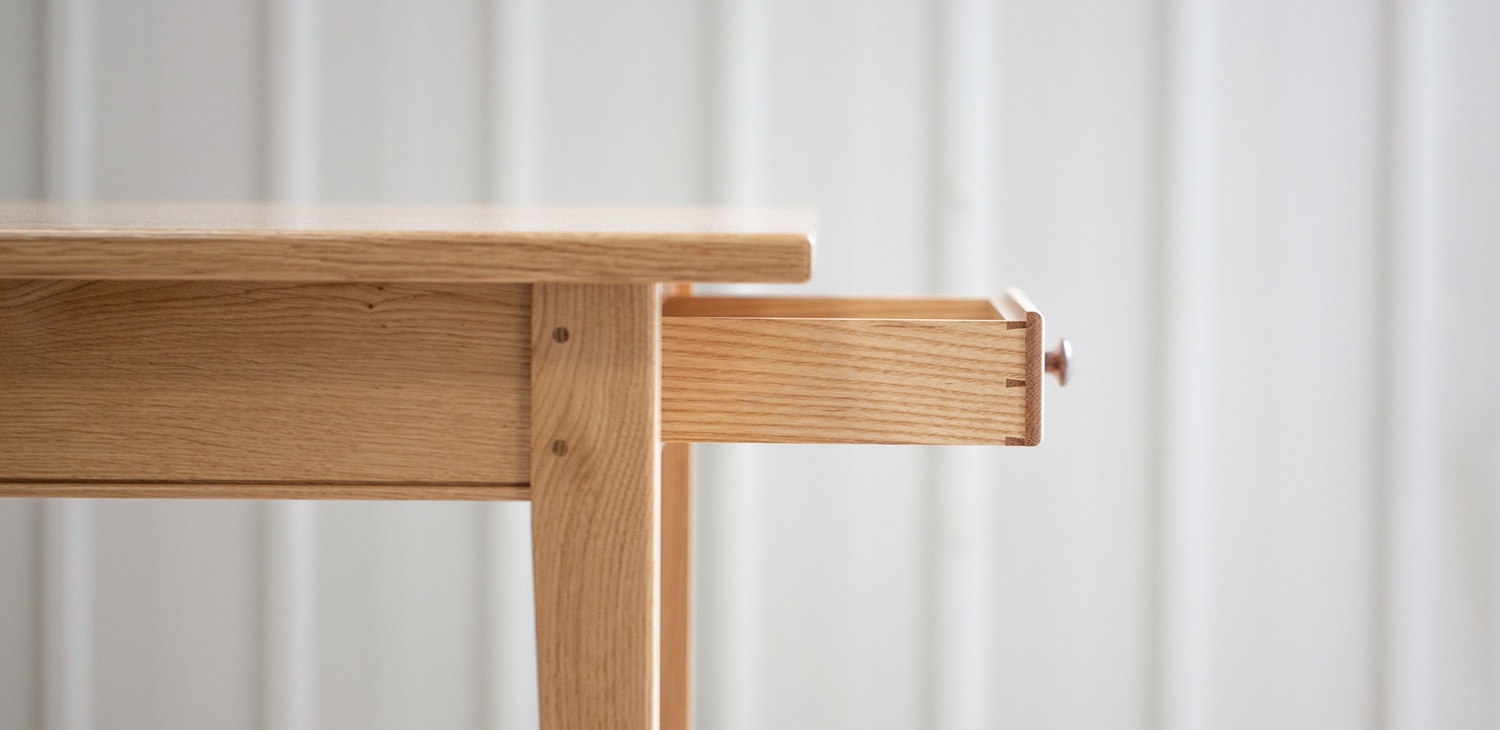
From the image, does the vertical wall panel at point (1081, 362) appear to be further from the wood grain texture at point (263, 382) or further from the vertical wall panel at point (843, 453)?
the wood grain texture at point (263, 382)

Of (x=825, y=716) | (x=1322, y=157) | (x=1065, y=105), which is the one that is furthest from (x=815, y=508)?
(x=1322, y=157)

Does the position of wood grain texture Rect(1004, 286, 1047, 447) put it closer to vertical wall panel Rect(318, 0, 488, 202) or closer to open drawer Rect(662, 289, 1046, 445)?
open drawer Rect(662, 289, 1046, 445)

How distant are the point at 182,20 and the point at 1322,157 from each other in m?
1.34

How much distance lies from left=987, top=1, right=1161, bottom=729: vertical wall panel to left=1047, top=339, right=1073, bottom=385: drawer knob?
25.9 inches

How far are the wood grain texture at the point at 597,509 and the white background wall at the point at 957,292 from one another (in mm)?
807

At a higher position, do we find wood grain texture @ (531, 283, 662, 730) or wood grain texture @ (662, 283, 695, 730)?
wood grain texture @ (531, 283, 662, 730)

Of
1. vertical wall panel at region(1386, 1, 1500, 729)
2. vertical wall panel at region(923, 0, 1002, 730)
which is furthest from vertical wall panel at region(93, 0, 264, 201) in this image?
vertical wall panel at region(1386, 1, 1500, 729)

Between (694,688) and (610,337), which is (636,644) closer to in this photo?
(610,337)

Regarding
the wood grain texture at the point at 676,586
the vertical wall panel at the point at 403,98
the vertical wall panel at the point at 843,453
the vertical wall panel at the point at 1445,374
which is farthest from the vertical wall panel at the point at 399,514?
the vertical wall panel at the point at 1445,374

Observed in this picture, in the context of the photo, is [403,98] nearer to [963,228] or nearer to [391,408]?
[963,228]

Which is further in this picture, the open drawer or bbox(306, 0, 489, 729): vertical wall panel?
bbox(306, 0, 489, 729): vertical wall panel

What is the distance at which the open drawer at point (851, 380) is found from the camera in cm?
48

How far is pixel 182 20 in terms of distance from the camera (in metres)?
1.27

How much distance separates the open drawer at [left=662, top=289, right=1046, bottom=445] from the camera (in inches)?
18.9
